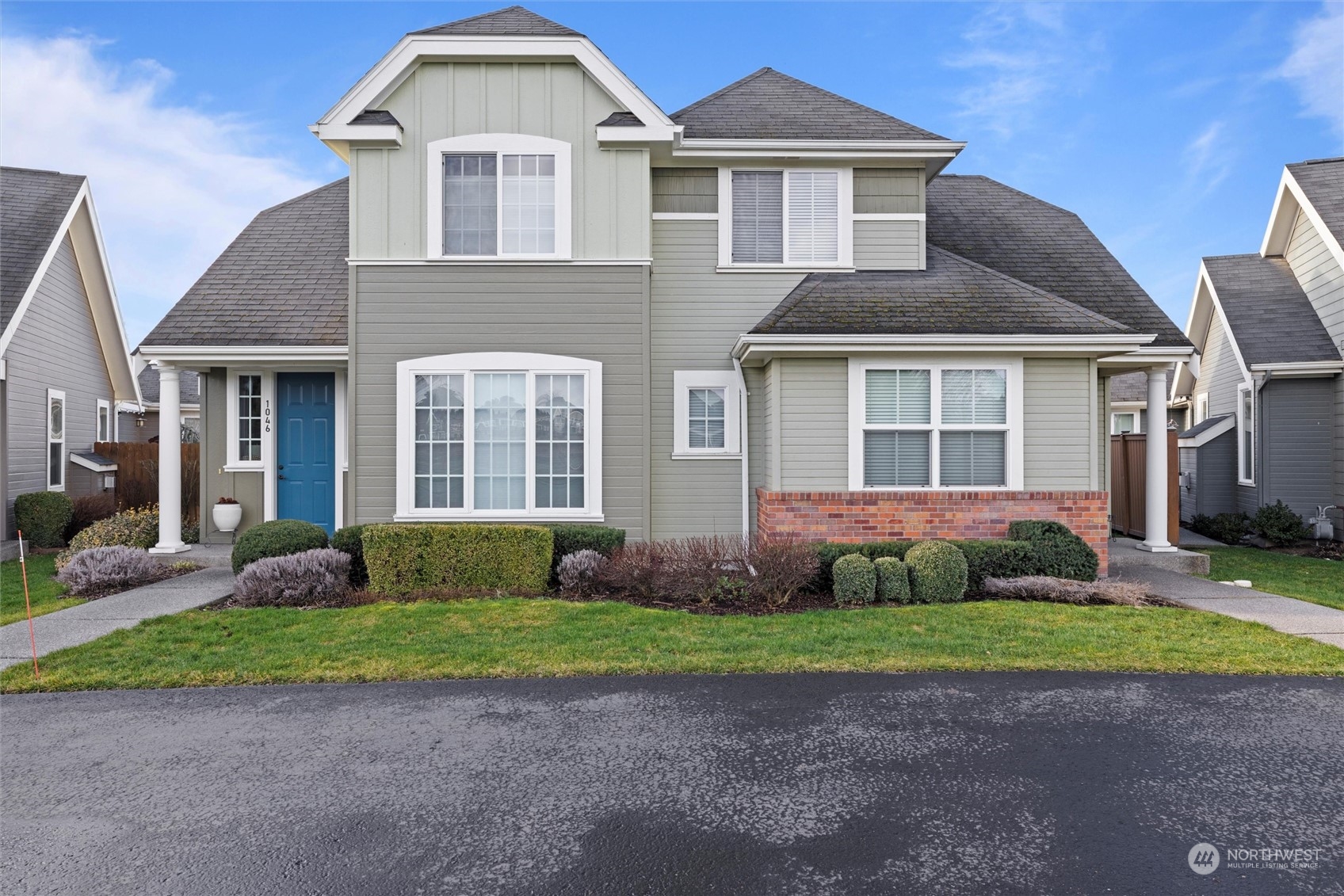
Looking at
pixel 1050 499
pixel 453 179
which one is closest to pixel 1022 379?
pixel 1050 499

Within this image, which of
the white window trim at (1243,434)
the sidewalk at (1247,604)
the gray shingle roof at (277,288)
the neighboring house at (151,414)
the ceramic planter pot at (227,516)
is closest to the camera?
the sidewalk at (1247,604)

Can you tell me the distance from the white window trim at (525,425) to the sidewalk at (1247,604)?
7.06 metres

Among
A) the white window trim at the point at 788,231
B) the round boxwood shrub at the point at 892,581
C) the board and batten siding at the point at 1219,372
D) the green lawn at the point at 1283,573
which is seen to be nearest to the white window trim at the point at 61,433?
the white window trim at the point at 788,231

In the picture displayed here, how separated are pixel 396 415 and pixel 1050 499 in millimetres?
8782

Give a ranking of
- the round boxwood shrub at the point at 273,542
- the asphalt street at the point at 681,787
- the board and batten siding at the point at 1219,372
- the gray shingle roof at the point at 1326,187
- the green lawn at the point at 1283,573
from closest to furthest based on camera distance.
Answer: the asphalt street at the point at 681,787 → the round boxwood shrub at the point at 273,542 → the green lawn at the point at 1283,573 → the gray shingle roof at the point at 1326,187 → the board and batten siding at the point at 1219,372

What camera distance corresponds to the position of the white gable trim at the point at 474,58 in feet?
34.5

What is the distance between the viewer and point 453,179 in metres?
10.8

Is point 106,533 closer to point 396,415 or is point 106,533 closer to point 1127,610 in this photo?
point 396,415

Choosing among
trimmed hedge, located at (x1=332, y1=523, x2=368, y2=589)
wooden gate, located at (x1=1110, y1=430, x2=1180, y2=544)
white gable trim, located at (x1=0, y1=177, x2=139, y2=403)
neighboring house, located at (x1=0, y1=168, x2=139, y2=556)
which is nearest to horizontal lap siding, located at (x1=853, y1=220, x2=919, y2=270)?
wooden gate, located at (x1=1110, y1=430, x2=1180, y2=544)

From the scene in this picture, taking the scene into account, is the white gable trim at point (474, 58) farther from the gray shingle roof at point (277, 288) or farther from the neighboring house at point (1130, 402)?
the neighboring house at point (1130, 402)

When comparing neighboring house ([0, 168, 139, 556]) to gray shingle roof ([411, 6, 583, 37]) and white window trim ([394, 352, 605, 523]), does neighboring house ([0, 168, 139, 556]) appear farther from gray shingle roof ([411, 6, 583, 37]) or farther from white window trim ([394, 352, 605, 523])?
gray shingle roof ([411, 6, 583, 37])

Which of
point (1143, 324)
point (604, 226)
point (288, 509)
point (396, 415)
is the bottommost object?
point (288, 509)

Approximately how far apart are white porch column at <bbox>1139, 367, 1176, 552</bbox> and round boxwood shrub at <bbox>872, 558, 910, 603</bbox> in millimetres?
6057

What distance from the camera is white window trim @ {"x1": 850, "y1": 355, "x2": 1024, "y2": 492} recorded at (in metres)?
10.1
